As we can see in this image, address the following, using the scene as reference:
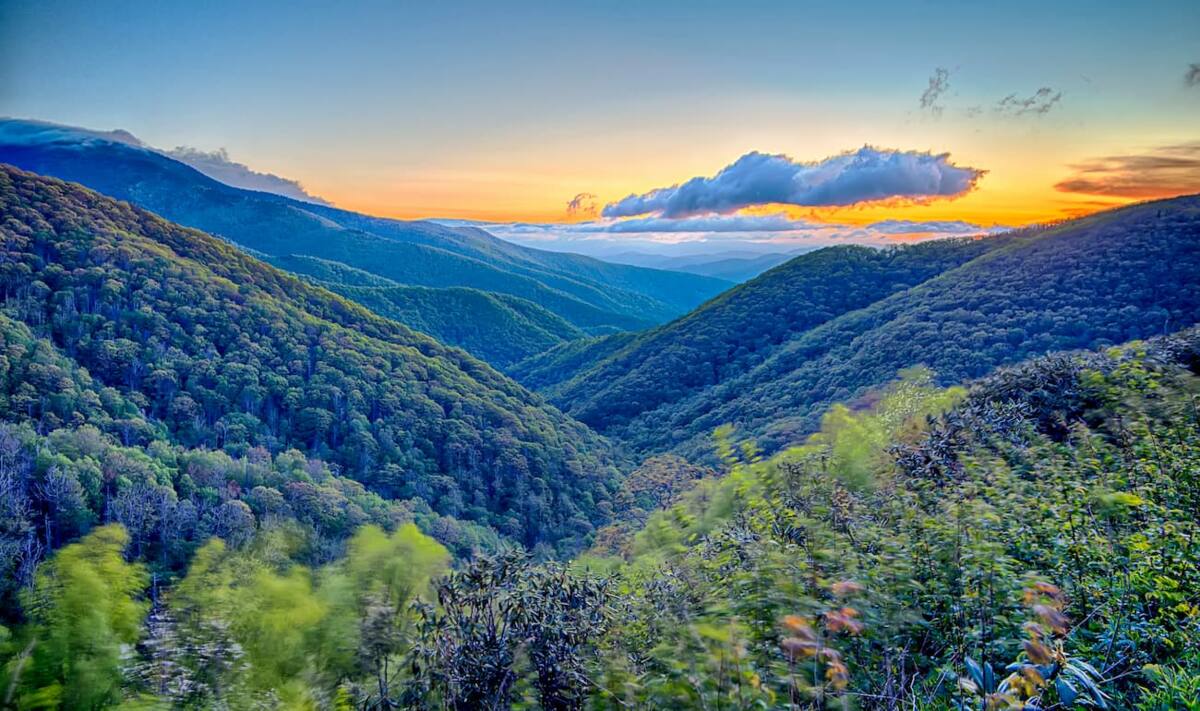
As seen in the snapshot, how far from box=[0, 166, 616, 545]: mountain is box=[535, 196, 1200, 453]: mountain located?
1680 centimetres

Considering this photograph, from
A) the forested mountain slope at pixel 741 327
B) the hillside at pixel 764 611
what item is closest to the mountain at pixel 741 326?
the forested mountain slope at pixel 741 327

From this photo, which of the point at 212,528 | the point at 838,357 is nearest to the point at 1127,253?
the point at 838,357

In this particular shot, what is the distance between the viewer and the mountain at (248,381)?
4731 centimetres

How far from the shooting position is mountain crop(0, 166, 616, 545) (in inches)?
1863

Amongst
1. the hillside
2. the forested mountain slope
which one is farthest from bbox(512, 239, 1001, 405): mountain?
the hillside

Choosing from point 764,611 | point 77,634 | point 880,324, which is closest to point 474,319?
point 880,324

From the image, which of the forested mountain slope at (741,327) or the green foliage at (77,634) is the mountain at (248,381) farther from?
the green foliage at (77,634)

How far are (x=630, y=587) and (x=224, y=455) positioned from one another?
144 ft

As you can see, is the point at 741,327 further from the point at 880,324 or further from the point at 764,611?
the point at 764,611

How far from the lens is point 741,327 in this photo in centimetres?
9250

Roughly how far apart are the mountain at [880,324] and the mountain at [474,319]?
176ft

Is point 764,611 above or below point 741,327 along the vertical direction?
above

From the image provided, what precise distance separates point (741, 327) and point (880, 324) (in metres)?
24.0

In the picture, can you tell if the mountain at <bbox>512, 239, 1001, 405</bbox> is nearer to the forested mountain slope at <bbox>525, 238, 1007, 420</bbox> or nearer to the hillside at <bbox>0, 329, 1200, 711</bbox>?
the forested mountain slope at <bbox>525, 238, 1007, 420</bbox>
